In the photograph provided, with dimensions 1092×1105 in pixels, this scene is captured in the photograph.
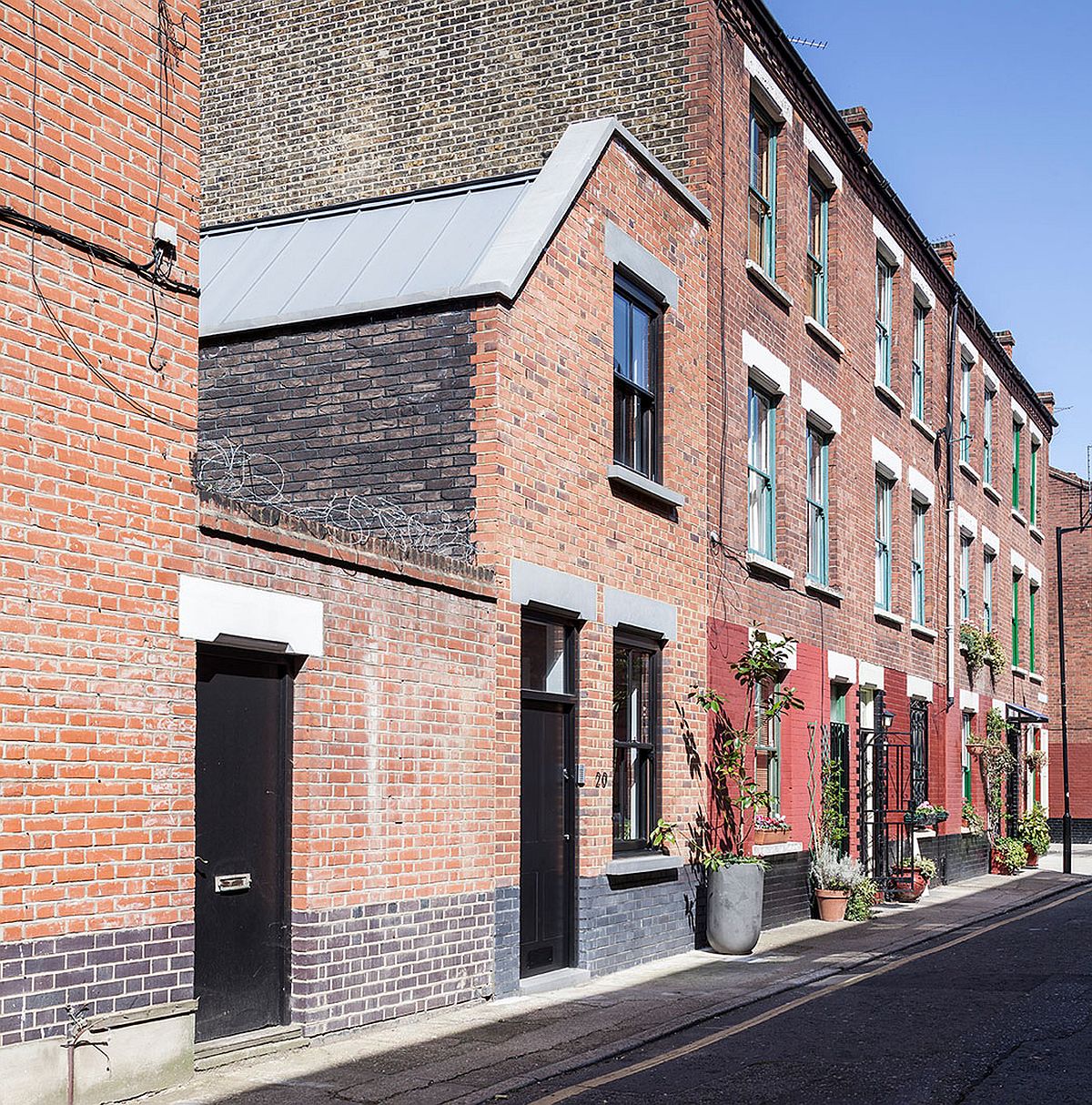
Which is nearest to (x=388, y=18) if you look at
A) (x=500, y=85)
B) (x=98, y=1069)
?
(x=500, y=85)

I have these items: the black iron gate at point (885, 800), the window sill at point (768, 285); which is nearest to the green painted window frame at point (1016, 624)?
the black iron gate at point (885, 800)

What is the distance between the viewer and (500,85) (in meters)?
18.6

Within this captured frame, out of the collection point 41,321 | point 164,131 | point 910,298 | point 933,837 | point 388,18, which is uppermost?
point 388,18

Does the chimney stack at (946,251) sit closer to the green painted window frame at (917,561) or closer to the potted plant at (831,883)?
the green painted window frame at (917,561)

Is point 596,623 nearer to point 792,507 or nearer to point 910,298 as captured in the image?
point 792,507

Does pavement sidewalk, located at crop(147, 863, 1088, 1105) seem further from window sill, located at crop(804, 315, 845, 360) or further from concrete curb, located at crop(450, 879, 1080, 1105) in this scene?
window sill, located at crop(804, 315, 845, 360)

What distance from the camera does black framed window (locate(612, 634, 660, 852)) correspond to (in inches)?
589

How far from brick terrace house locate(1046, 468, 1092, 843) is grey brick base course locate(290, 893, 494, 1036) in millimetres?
34886

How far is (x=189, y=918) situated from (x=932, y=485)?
2114 cm

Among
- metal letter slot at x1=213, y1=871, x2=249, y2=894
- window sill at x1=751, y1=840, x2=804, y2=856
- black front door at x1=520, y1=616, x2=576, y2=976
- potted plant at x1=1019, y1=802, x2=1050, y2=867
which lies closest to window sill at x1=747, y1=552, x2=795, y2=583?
window sill at x1=751, y1=840, x2=804, y2=856

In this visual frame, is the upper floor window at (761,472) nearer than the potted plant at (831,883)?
Yes

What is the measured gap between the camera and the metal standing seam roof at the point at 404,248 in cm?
1329

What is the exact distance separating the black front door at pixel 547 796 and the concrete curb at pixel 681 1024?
1.70 meters

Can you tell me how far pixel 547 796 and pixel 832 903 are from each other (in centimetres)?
748
